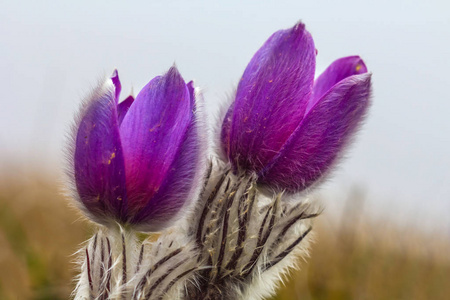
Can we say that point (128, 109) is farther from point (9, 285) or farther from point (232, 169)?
point (9, 285)

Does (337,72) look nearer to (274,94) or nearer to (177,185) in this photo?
(274,94)

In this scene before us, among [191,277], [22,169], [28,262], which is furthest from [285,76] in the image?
[22,169]

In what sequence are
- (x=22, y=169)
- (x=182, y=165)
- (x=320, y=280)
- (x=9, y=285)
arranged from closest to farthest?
1. (x=182, y=165)
2. (x=9, y=285)
3. (x=320, y=280)
4. (x=22, y=169)

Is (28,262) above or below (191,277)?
below

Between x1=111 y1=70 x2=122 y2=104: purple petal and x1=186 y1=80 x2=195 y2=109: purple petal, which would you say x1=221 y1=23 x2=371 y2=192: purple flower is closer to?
x1=186 y1=80 x2=195 y2=109: purple petal

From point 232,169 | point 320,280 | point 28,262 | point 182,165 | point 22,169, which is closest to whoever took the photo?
point 182,165

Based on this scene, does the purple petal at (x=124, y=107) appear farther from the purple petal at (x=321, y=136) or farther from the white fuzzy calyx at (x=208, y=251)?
the purple petal at (x=321, y=136)

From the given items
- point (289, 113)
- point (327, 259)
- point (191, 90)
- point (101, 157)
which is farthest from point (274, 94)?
point (327, 259)
